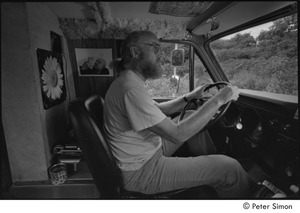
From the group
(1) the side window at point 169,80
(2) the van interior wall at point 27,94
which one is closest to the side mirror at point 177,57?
(1) the side window at point 169,80

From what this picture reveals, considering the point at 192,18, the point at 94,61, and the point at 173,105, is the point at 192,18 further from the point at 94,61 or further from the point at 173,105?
the point at 94,61

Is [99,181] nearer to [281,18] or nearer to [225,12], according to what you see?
[225,12]

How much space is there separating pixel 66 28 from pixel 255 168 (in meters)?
1.40

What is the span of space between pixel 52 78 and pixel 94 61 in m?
0.29

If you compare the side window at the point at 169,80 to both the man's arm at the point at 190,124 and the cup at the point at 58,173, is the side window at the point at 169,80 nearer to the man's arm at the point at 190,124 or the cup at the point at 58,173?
the man's arm at the point at 190,124

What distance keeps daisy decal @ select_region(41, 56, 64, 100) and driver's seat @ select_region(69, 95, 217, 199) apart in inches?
16.3

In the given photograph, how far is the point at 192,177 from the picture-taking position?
727mm

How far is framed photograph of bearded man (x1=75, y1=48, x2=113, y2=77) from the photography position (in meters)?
1.00

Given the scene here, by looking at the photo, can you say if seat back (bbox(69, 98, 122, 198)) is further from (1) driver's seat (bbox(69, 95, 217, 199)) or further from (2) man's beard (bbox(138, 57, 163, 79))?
(2) man's beard (bbox(138, 57, 163, 79))

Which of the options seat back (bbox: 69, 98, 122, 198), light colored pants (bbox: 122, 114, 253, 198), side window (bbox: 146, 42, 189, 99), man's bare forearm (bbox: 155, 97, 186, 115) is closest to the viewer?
seat back (bbox: 69, 98, 122, 198)

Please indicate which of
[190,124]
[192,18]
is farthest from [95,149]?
[192,18]

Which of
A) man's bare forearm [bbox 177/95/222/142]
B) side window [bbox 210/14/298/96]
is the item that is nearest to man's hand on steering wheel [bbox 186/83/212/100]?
side window [bbox 210/14/298/96]

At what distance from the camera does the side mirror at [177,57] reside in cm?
95

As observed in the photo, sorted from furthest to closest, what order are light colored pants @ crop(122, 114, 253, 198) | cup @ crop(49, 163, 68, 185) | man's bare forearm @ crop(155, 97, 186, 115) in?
man's bare forearm @ crop(155, 97, 186, 115) → cup @ crop(49, 163, 68, 185) → light colored pants @ crop(122, 114, 253, 198)
